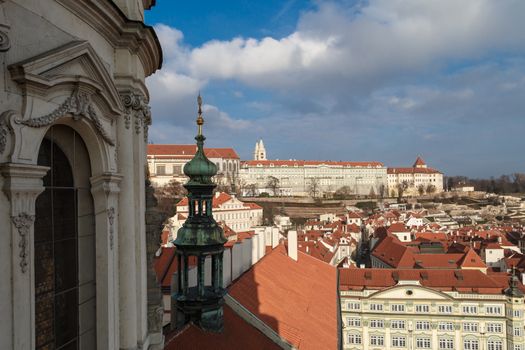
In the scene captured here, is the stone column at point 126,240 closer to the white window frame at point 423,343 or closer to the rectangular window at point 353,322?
the rectangular window at point 353,322

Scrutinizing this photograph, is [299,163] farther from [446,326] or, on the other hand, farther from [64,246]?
[64,246]

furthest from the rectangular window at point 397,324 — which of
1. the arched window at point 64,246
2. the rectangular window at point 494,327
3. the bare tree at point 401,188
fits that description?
the bare tree at point 401,188

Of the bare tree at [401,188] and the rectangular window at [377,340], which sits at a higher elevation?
the bare tree at [401,188]

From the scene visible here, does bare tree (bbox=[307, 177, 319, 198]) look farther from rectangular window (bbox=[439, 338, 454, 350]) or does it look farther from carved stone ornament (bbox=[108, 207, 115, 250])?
carved stone ornament (bbox=[108, 207, 115, 250])

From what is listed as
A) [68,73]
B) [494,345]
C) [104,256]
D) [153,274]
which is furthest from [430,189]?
[68,73]

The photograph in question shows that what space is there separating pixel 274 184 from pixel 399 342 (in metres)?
113

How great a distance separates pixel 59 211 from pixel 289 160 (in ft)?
528

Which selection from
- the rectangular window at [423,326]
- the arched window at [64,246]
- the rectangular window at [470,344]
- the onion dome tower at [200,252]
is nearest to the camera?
the arched window at [64,246]

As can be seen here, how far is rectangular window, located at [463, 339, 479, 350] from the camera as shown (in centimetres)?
3325

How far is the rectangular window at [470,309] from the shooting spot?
33344mm

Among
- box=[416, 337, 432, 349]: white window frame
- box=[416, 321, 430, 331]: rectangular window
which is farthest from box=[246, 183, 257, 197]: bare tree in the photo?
box=[416, 337, 432, 349]: white window frame

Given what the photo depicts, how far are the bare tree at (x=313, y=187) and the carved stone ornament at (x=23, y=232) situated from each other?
466ft

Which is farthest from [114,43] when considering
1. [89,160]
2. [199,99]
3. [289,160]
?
[289,160]

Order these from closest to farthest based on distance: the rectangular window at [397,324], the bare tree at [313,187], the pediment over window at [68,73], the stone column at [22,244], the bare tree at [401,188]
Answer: the stone column at [22,244] < the pediment over window at [68,73] < the rectangular window at [397,324] < the bare tree at [313,187] < the bare tree at [401,188]
